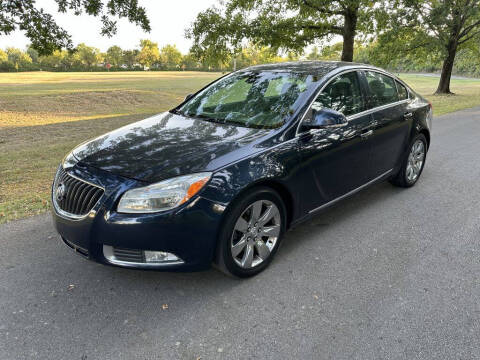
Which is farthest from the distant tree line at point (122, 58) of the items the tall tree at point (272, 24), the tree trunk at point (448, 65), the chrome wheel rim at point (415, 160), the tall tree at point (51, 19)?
the chrome wheel rim at point (415, 160)

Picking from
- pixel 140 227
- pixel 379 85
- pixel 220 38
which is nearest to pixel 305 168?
pixel 140 227

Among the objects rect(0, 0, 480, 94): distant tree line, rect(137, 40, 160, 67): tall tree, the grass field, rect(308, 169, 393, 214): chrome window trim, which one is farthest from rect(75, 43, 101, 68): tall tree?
rect(308, 169, 393, 214): chrome window trim

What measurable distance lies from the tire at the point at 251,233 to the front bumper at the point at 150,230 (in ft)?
0.41

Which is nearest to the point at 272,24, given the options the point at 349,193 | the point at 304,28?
the point at 304,28

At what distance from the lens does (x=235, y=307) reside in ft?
8.79

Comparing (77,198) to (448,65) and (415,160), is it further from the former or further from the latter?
(448,65)

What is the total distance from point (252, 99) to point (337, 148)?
0.98 meters

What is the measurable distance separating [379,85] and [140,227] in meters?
3.30

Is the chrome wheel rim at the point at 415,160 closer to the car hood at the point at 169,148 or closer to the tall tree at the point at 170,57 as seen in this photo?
the car hood at the point at 169,148

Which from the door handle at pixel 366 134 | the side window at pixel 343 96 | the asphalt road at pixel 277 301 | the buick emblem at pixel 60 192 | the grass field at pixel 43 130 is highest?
the side window at pixel 343 96

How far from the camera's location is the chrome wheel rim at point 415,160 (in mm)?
4930

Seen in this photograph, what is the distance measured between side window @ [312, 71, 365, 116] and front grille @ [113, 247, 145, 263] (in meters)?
2.02

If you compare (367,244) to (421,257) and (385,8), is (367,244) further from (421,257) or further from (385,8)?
(385,8)

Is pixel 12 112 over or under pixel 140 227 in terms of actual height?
under
